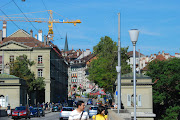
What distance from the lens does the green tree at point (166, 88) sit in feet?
238

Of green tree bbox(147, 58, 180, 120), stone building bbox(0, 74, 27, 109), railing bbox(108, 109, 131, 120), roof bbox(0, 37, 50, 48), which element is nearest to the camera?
railing bbox(108, 109, 131, 120)

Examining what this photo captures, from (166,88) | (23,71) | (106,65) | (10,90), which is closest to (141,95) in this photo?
(10,90)

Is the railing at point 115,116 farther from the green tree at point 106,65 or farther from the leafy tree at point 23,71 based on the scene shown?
the leafy tree at point 23,71

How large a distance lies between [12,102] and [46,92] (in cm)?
2890

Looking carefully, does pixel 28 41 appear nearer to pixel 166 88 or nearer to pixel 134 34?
pixel 166 88

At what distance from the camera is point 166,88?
77.8m

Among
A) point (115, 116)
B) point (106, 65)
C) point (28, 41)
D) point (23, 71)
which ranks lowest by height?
point (115, 116)

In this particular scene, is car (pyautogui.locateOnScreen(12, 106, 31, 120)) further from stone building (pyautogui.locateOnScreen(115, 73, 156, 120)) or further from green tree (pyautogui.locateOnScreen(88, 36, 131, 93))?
green tree (pyautogui.locateOnScreen(88, 36, 131, 93))

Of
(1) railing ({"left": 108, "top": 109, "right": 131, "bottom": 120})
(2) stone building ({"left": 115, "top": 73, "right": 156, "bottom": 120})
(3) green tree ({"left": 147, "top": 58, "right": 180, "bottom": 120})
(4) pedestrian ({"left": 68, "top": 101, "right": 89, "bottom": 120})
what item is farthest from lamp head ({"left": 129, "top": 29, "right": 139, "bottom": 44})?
(3) green tree ({"left": 147, "top": 58, "right": 180, "bottom": 120})

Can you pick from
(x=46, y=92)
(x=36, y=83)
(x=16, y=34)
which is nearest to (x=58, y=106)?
(x=36, y=83)

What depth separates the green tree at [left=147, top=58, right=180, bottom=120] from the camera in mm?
72438

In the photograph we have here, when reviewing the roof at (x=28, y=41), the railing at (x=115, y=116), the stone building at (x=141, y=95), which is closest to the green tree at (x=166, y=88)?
the stone building at (x=141, y=95)

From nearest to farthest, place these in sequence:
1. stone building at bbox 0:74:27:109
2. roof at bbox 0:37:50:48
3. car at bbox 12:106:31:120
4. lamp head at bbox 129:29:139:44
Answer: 1. lamp head at bbox 129:29:139:44
2. car at bbox 12:106:31:120
3. stone building at bbox 0:74:27:109
4. roof at bbox 0:37:50:48

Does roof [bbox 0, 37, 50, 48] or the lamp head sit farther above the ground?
roof [bbox 0, 37, 50, 48]
